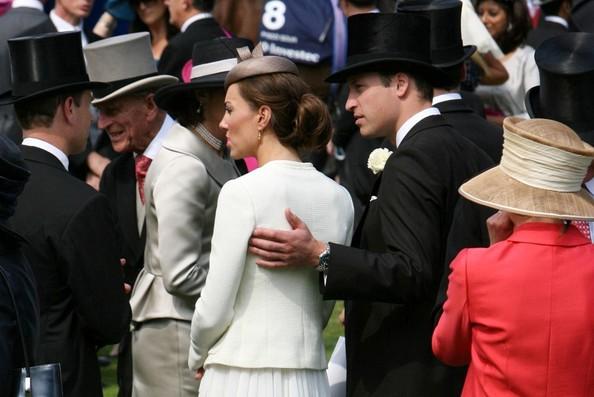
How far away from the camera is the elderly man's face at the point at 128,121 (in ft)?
21.7

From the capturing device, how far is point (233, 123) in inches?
194

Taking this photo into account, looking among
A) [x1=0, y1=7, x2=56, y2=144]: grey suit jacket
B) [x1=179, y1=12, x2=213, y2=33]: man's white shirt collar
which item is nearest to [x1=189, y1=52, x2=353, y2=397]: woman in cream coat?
[x1=0, y1=7, x2=56, y2=144]: grey suit jacket

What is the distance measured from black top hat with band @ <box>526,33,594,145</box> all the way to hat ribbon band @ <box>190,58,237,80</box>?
58.5 inches

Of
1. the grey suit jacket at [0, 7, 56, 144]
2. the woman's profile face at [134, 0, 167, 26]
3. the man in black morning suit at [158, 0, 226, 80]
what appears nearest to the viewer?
the grey suit jacket at [0, 7, 56, 144]

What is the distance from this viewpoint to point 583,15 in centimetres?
945

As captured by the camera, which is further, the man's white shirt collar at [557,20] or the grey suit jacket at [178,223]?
the man's white shirt collar at [557,20]

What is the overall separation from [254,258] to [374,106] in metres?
0.84

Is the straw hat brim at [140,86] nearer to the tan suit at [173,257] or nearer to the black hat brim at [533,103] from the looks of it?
the tan suit at [173,257]

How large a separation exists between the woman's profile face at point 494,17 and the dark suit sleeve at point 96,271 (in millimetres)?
5648

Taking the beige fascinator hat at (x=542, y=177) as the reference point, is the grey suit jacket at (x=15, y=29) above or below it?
below

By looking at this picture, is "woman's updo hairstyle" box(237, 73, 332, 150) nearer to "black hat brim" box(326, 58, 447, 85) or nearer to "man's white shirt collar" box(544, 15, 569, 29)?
"black hat brim" box(326, 58, 447, 85)

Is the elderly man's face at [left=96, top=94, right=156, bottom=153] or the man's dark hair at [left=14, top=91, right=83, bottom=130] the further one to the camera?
the elderly man's face at [left=96, top=94, right=156, bottom=153]

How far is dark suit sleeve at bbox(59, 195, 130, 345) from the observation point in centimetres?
506

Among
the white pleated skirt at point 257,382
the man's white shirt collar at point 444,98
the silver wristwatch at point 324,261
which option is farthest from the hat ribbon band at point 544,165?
the man's white shirt collar at point 444,98
